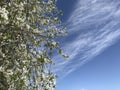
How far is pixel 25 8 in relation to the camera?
17312 mm

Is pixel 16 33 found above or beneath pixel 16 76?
above

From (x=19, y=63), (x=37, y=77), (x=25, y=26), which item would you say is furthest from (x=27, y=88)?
(x=25, y=26)

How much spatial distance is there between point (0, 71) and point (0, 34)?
1561 millimetres

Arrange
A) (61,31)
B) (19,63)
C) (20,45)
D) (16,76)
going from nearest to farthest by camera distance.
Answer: (16,76)
(19,63)
(20,45)
(61,31)

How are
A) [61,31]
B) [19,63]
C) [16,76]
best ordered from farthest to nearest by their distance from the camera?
[61,31]
[19,63]
[16,76]

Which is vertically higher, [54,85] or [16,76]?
[54,85]

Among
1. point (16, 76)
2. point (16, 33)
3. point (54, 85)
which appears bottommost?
point (16, 76)


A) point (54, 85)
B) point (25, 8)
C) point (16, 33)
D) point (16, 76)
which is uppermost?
point (25, 8)

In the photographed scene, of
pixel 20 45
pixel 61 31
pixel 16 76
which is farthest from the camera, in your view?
pixel 61 31

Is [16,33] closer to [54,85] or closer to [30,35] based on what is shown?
[30,35]

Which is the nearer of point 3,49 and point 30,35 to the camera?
point 3,49

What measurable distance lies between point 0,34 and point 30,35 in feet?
11.3

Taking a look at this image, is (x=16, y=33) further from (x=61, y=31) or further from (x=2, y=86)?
(x=61, y=31)

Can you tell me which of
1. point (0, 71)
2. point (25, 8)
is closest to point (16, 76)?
point (0, 71)
